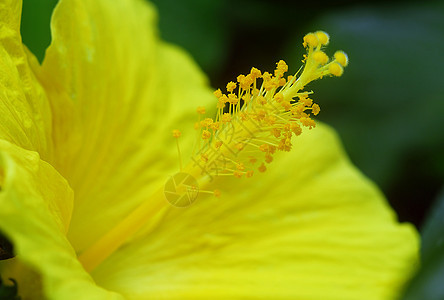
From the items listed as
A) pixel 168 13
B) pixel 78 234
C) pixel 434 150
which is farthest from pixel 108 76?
pixel 434 150

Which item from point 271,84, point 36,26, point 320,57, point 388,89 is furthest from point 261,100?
point 388,89

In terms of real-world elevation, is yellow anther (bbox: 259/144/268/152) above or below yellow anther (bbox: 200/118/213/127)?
below

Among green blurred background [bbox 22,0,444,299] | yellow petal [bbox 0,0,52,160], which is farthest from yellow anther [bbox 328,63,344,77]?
green blurred background [bbox 22,0,444,299]

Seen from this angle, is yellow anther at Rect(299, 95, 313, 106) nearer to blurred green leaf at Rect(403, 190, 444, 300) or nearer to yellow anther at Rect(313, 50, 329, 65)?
yellow anther at Rect(313, 50, 329, 65)

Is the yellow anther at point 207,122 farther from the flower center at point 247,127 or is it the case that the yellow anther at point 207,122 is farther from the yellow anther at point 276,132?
the yellow anther at point 276,132

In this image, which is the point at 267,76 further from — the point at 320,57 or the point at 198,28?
the point at 198,28

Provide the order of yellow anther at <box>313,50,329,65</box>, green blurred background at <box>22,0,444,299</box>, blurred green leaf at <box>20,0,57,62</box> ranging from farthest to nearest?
green blurred background at <box>22,0,444,299</box>
blurred green leaf at <box>20,0,57,62</box>
yellow anther at <box>313,50,329,65</box>
